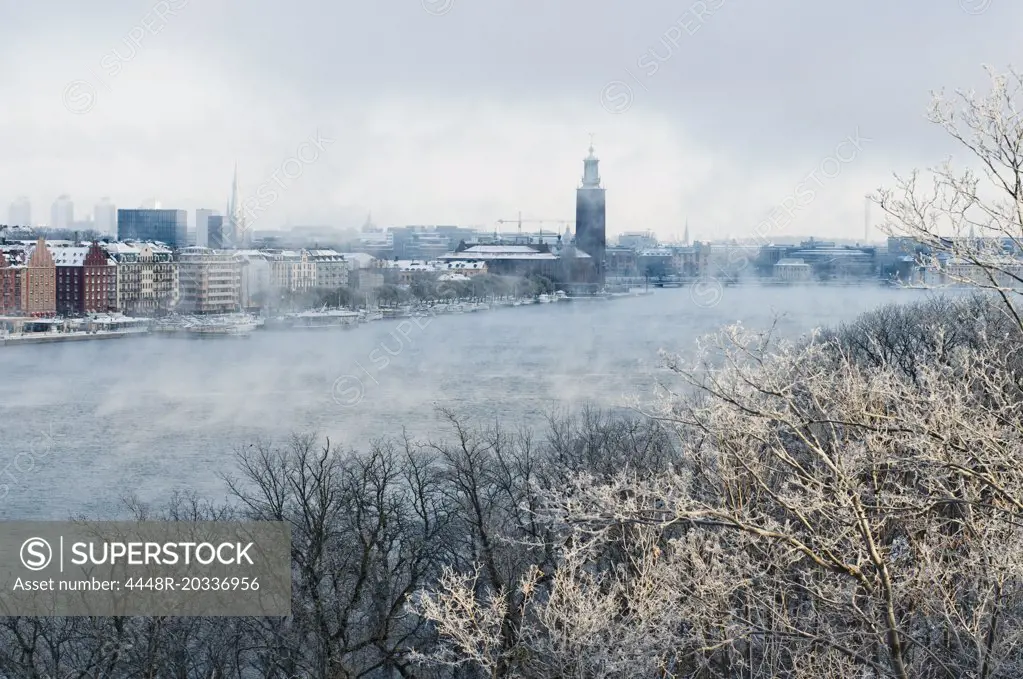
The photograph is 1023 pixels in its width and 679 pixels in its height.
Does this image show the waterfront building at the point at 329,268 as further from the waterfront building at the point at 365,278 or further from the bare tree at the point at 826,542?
the bare tree at the point at 826,542

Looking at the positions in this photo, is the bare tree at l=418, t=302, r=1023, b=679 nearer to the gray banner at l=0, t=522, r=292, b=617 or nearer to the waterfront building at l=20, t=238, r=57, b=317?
the gray banner at l=0, t=522, r=292, b=617

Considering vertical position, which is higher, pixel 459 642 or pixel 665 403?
pixel 665 403

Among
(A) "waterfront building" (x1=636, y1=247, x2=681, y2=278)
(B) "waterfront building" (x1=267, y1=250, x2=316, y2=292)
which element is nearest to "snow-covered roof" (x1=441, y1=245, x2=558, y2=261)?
(A) "waterfront building" (x1=636, y1=247, x2=681, y2=278)

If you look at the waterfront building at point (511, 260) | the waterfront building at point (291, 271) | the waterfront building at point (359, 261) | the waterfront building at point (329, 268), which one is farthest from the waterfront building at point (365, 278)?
the waterfront building at point (511, 260)

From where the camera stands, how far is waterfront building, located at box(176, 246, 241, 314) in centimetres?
2148

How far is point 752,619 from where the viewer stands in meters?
2.54

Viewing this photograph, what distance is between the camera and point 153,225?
89.4ft

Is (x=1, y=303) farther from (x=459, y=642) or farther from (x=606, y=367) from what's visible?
(x=459, y=642)

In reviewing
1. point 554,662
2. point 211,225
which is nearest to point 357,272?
point 211,225

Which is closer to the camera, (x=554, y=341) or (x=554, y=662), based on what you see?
(x=554, y=662)

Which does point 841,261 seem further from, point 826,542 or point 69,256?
point 826,542

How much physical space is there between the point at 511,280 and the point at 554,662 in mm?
29947

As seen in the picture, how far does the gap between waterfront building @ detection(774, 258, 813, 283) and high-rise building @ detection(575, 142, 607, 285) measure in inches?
253

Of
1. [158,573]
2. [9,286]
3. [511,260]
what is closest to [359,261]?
[9,286]
